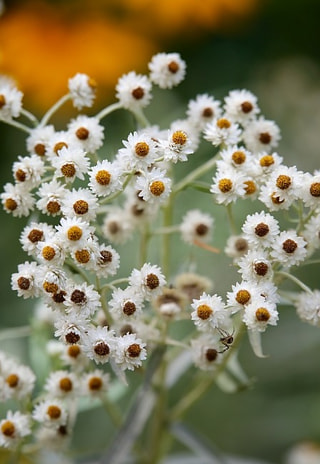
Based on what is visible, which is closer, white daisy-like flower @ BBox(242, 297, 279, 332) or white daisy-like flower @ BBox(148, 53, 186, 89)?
white daisy-like flower @ BBox(242, 297, 279, 332)

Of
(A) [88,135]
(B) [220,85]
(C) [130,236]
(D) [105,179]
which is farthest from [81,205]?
(B) [220,85]

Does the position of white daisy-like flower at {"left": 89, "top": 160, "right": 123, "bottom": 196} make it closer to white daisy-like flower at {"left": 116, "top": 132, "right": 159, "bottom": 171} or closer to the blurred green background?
white daisy-like flower at {"left": 116, "top": 132, "right": 159, "bottom": 171}

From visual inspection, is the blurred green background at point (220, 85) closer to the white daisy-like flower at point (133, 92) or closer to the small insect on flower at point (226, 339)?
the white daisy-like flower at point (133, 92)

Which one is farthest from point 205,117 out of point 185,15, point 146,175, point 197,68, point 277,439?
point 197,68

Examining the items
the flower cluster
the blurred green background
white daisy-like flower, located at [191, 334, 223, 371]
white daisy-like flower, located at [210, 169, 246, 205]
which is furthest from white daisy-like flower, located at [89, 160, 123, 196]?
the blurred green background

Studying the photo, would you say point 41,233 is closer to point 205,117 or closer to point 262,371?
point 205,117

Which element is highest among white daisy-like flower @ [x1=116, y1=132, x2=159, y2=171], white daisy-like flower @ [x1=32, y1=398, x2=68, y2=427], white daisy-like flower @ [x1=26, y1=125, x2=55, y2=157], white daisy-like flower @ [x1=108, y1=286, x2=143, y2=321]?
white daisy-like flower @ [x1=26, y1=125, x2=55, y2=157]
